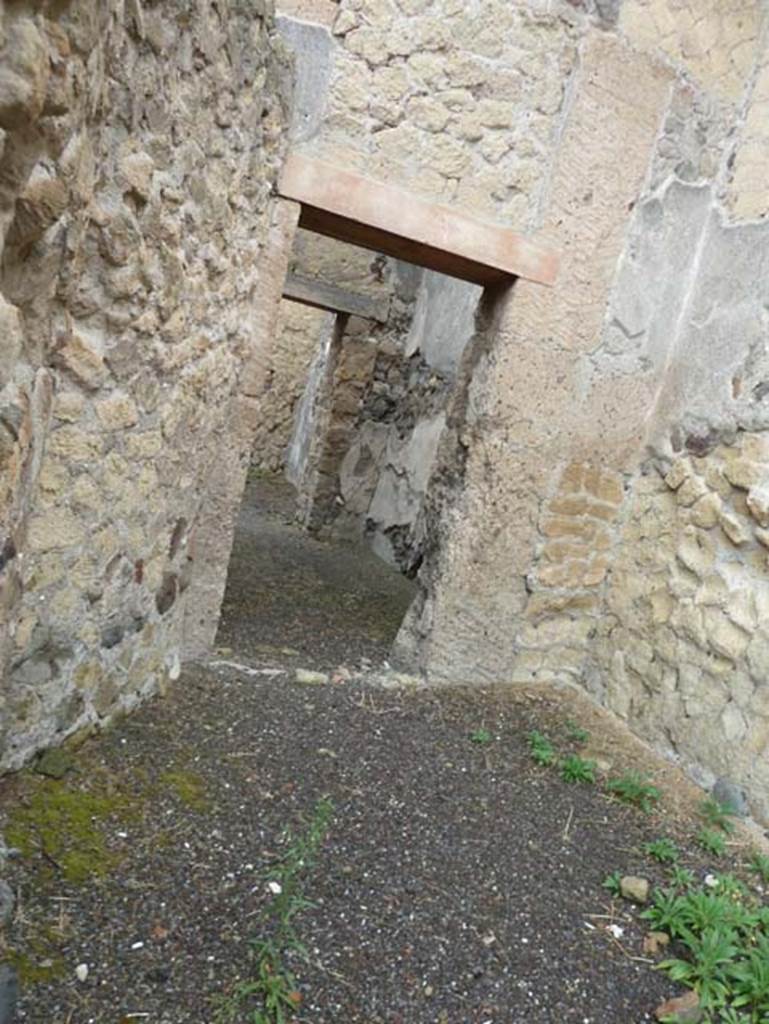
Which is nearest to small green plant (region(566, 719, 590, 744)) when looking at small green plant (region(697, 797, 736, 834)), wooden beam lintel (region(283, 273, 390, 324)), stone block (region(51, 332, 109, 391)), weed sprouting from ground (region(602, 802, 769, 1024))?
small green plant (region(697, 797, 736, 834))

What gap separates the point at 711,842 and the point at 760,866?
14cm

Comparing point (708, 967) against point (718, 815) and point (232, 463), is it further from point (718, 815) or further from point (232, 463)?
point (232, 463)

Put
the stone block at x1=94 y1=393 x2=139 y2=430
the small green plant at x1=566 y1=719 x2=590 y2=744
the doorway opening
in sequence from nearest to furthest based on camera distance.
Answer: the stone block at x1=94 y1=393 x2=139 y2=430, the small green plant at x1=566 y1=719 x2=590 y2=744, the doorway opening

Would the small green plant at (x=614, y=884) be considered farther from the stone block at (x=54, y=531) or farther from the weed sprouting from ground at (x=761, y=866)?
the stone block at (x=54, y=531)

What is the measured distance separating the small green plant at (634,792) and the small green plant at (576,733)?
28 centimetres

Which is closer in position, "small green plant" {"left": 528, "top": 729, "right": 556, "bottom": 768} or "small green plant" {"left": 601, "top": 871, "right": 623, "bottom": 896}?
"small green plant" {"left": 601, "top": 871, "right": 623, "bottom": 896}

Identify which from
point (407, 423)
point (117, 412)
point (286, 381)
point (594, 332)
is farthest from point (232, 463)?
point (286, 381)

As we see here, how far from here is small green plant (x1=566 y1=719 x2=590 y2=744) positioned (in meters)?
2.72

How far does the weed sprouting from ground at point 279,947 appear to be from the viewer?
133cm

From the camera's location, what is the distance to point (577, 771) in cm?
244

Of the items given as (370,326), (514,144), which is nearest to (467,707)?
(514,144)

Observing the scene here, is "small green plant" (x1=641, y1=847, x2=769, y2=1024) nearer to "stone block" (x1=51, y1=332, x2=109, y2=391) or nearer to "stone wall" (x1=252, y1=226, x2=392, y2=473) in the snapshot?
"stone block" (x1=51, y1=332, x2=109, y2=391)

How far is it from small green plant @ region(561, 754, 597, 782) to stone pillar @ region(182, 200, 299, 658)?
1.41 meters

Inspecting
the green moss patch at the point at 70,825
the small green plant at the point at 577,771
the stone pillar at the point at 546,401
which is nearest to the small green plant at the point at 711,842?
the small green plant at the point at 577,771
